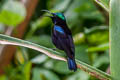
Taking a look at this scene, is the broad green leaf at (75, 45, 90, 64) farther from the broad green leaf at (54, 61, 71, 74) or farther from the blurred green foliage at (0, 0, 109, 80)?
the broad green leaf at (54, 61, 71, 74)

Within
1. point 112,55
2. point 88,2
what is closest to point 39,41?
point 88,2

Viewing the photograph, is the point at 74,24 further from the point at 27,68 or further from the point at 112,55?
the point at 112,55

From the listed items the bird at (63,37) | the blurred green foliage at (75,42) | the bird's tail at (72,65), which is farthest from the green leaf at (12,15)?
the bird's tail at (72,65)

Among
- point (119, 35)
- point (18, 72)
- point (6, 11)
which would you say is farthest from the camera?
point (18, 72)

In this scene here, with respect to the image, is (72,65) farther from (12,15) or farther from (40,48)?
(12,15)

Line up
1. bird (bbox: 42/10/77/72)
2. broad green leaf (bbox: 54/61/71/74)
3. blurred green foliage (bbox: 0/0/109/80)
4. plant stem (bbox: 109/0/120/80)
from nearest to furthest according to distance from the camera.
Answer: plant stem (bbox: 109/0/120/80), bird (bbox: 42/10/77/72), blurred green foliage (bbox: 0/0/109/80), broad green leaf (bbox: 54/61/71/74)

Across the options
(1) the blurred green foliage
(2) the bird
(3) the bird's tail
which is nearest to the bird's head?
(2) the bird
